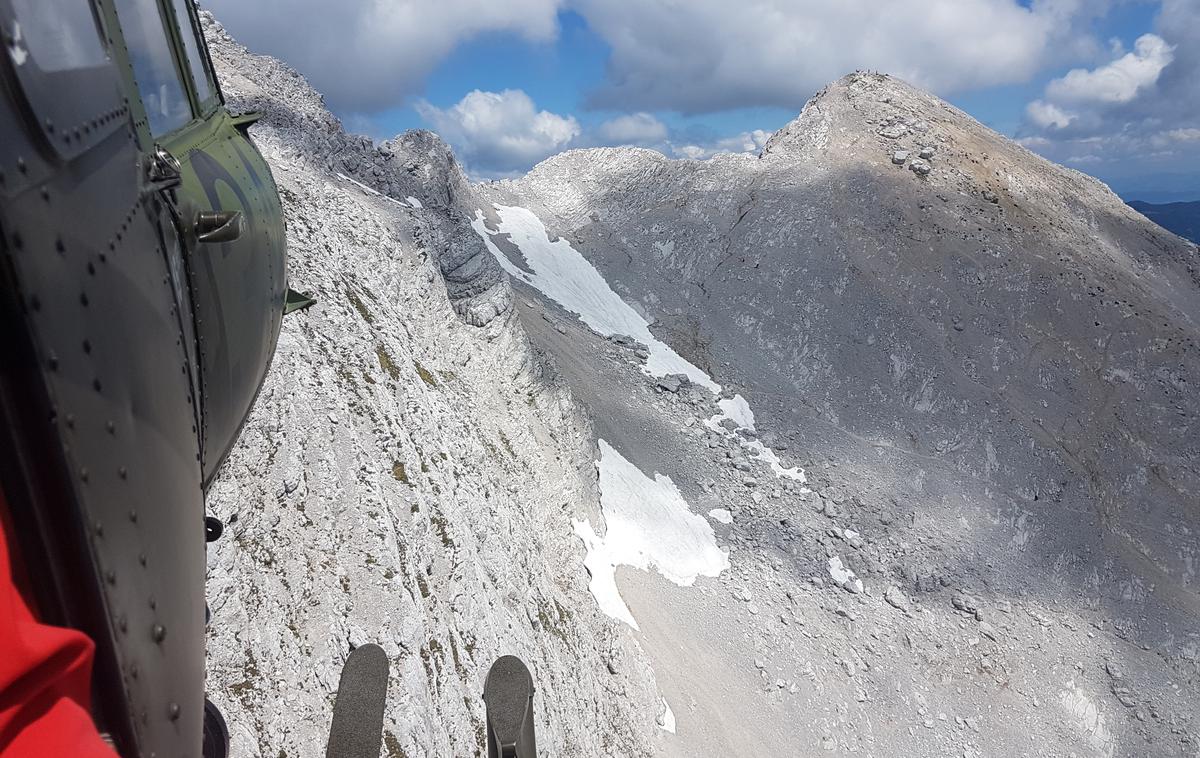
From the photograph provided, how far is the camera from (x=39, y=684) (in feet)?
4.97

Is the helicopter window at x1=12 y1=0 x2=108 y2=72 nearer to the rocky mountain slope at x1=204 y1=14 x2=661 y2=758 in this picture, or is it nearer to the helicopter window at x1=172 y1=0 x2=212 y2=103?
the helicopter window at x1=172 y1=0 x2=212 y2=103

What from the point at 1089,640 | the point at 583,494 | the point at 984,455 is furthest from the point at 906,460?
the point at 583,494

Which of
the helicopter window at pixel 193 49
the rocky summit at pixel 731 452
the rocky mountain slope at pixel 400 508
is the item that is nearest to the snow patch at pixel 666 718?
the rocky summit at pixel 731 452

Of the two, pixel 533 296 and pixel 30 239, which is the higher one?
pixel 30 239

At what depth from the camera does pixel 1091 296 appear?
52.9 meters

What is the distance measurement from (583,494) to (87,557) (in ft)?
109

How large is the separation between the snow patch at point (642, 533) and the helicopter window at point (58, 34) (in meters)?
30.6

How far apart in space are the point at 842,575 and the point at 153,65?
133 ft

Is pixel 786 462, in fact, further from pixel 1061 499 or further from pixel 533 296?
pixel 533 296

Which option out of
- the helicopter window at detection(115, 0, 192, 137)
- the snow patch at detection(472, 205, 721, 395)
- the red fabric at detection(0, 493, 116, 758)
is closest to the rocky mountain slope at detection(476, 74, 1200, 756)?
the snow patch at detection(472, 205, 721, 395)

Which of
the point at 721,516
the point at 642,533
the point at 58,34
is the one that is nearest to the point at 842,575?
the point at 721,516

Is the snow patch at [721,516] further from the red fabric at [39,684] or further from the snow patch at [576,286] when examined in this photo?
the red fabric at [39,684]

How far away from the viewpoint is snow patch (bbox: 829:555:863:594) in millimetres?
Answer: 37094

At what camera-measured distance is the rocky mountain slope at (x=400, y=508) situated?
10906 mm
